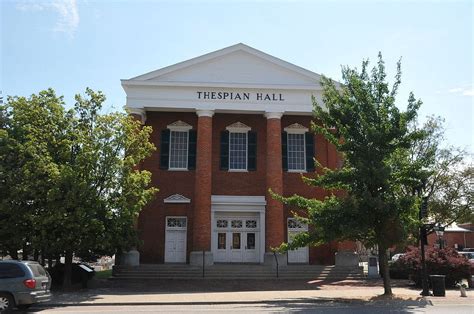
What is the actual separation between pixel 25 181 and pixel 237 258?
13717 mm

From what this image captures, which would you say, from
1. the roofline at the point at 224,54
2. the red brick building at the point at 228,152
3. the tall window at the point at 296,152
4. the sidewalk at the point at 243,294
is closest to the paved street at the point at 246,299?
the sidewalk at the point at 243,294

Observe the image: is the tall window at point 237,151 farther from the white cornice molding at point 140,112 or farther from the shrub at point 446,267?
the shrub at point 446,267

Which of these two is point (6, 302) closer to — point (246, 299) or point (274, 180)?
point (246, 299)

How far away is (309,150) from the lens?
29312 mm

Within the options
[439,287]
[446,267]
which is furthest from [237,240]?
[439,287]

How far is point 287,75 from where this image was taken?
2833 centimetres

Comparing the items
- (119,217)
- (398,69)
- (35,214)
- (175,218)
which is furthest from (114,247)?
(398,69)

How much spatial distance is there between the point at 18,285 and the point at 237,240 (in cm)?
1628

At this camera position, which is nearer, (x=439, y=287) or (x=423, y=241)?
(x=439, y=287)

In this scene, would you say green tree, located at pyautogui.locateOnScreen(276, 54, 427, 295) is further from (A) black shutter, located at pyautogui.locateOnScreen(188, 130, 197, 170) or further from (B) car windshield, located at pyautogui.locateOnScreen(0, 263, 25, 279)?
(A) black shutter, located at pyautogui.locateOnScreen(188, 130, 197, 170)

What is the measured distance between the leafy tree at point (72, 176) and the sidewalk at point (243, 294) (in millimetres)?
2209

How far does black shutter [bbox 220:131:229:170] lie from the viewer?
2888 centimetres

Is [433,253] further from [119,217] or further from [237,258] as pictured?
[119,217]

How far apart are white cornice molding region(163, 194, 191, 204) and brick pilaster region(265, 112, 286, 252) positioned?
4889 mm
